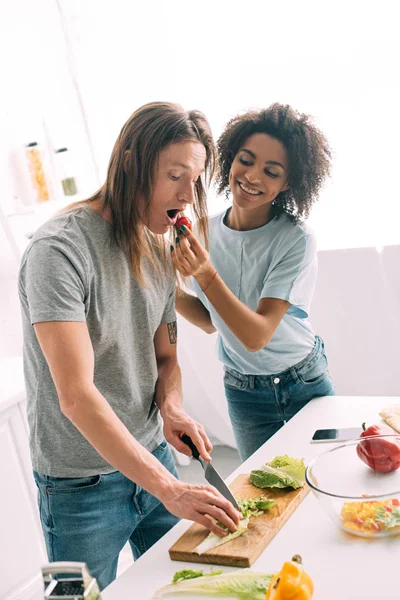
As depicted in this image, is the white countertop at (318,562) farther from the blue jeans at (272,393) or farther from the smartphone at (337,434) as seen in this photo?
the blue jeans at (272,393)

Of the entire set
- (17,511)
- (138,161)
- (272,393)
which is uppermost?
(138,161)

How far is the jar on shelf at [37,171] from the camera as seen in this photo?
2838 mm

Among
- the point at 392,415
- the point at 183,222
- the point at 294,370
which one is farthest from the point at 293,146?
the point at 392,415

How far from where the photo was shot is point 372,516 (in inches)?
44.3

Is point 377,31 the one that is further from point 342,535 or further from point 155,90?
point 342,535

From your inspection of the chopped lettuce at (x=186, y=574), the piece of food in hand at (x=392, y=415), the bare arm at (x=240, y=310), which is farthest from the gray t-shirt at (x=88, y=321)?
the piece of food in hand at (x=392, y=415)

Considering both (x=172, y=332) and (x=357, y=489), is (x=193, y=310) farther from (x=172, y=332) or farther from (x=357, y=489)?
(x=357, y=489)

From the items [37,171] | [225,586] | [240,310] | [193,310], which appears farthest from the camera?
[37,171]

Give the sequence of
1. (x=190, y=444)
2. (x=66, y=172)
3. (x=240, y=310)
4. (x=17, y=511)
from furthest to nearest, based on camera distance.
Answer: (x=66, y=172) < (x=17, y=511) < (x=240, y=310) < (x=190, y=444)

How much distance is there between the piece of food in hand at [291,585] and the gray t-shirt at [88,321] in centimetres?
53

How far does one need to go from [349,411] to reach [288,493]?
45 centimetres

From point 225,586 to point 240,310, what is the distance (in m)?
0.80

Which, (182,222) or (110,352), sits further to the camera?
(182,222)

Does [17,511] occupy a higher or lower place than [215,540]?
lower
